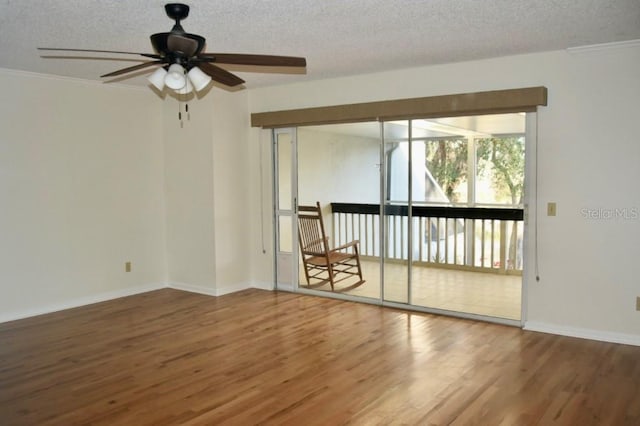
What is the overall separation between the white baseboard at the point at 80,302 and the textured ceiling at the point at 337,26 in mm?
2360

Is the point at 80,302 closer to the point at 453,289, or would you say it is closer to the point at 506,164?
the point at 453,289

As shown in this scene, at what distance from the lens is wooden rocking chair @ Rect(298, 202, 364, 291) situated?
19.4 ft

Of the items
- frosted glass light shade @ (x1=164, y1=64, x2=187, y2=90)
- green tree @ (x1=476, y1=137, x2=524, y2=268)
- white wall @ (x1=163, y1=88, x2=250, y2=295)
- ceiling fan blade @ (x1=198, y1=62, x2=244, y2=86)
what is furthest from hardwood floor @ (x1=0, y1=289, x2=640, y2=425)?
ceiling fan blade @ (x1=198, y1=62, x2=244, y2=86)

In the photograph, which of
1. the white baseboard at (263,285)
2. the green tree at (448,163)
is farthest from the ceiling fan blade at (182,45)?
the white baseboard at (263,285)

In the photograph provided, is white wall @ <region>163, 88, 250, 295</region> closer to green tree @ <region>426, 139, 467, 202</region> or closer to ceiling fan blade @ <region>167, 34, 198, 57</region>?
green tree @ <region>426, 139, 467, 202</region>

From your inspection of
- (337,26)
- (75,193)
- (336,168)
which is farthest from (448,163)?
(75,193)

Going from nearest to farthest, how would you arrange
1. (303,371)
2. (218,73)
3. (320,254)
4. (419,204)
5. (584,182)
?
(218,73) < (303,371) < (584,182) < (419,204) < (320,254)

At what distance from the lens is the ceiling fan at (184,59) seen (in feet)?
9.16

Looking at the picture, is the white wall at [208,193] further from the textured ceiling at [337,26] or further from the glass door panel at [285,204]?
the textured ceiling at [337,26]

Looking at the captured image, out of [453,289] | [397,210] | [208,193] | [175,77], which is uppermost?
[175,77]

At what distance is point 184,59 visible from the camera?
294 cm

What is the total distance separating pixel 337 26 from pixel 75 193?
3.46 meters

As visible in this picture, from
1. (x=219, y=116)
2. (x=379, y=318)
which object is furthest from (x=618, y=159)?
(x=219, y=116)

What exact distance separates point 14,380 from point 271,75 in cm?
350
